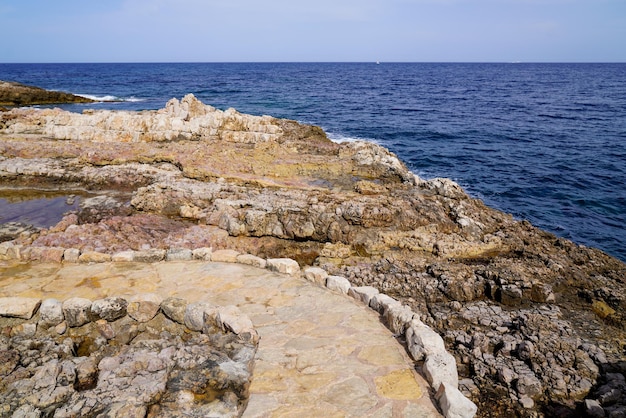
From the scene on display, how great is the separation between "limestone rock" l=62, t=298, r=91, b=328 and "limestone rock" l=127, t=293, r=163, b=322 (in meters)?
0.63

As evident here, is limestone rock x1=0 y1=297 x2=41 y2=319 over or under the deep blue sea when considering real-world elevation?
over

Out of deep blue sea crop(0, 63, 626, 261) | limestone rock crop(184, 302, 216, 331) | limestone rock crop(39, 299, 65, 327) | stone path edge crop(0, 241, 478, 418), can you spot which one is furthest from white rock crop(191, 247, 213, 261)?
deep blue sea crop(0, 63, 626, 261)

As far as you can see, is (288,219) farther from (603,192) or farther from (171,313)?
(603,192)

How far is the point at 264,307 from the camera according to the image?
712cm

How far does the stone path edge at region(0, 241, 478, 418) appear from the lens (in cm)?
499

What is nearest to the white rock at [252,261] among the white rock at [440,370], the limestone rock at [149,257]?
the limestone rock at [149,257]

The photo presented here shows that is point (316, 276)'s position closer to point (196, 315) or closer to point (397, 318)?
point (397, 318)

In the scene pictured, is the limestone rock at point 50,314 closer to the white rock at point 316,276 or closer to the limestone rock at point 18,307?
the limestone rock at point 18,307

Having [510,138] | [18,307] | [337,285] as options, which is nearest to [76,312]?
[18,307]

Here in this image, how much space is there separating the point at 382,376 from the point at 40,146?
76.5ft

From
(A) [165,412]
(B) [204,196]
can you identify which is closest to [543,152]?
(B) [204,196]

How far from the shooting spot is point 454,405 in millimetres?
4707

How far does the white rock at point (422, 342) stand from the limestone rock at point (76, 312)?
16.8ft

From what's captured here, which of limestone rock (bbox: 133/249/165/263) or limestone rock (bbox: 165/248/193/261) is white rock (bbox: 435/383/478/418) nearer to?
limestone rock (bbox: 165/248/193/261)
